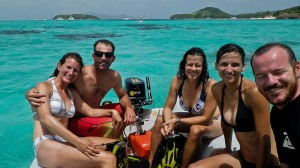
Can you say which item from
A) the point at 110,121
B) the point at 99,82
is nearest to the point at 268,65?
the point at 110,121

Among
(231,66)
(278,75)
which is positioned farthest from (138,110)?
(278,75)

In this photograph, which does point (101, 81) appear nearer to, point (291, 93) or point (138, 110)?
point (138, 110)

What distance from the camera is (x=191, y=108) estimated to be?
3.44 m

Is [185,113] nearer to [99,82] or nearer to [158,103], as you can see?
[99,82]

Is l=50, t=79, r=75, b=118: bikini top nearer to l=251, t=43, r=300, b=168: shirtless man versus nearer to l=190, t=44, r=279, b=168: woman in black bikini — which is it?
l=190, t=44, r=279, b=168: woman in black bikini

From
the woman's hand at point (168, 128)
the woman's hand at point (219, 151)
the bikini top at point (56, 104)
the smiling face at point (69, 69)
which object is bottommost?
the woman's hand at point (219, 151)

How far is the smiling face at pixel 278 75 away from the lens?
1.63 meters

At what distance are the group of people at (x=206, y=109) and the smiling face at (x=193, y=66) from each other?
0.04ft

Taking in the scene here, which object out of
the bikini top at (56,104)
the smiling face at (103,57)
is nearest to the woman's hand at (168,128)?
the bikini top at (56,104)

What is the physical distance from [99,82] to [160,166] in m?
1.46

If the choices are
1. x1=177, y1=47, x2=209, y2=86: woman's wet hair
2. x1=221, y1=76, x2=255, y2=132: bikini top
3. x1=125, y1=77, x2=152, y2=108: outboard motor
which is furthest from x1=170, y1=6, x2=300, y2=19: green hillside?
x1=221, y1=76, x2=255, y2=132: bikini top

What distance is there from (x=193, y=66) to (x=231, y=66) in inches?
28.1

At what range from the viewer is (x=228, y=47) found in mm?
2600

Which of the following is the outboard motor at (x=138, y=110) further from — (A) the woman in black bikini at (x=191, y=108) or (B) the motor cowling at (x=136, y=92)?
(A) the woman in black bikini at (x=191, y=108)
